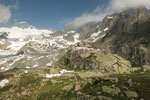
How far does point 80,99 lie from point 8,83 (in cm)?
14655

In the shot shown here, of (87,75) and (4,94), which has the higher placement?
(87,75)

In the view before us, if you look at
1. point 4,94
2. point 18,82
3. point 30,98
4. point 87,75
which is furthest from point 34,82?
point 87,75

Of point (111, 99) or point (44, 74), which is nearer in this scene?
point (111, 99)

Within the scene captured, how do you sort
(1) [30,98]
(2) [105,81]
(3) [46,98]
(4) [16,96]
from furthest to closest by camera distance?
(4) [16,96]
(1) [30,98]
(3) [46,98]
(2) [105,81]

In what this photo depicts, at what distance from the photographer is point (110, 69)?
195 metres

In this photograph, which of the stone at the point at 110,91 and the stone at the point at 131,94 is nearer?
the stone at the point at 131,94

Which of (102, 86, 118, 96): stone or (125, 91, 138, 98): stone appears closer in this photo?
(125, 91, 138, 98): stone

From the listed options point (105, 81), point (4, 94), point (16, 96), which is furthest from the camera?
point (4, 94)

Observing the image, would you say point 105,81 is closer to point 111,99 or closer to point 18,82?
point 111,99

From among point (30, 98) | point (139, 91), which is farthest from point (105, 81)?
point (30, 98)

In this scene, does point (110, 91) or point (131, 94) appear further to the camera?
point (110, 91)

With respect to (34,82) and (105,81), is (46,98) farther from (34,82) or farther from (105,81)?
(34,82)

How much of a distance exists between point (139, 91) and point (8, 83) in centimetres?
16893

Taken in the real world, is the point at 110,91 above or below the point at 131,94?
above
